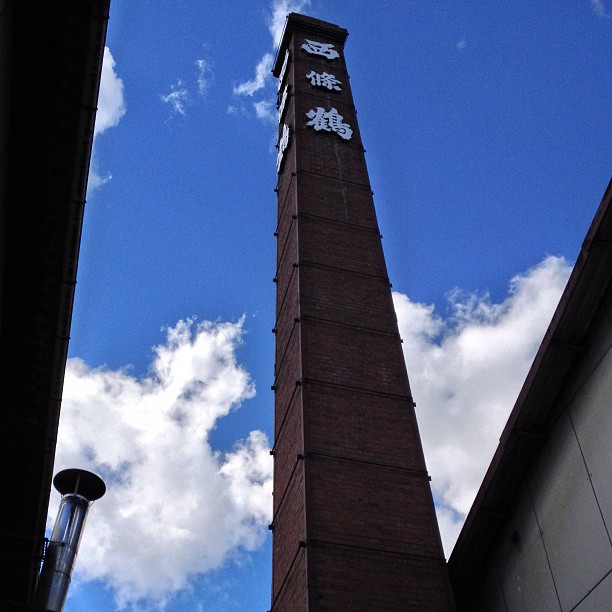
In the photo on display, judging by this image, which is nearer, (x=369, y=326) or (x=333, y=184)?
(x=369, y=326)

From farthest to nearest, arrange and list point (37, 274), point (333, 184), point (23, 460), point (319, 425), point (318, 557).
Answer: point (333, 184) < point (319, 425) < point (23, 460) < point (318, 557) < point (37, 274)

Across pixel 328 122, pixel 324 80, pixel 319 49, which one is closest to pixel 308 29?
pixel 319 49

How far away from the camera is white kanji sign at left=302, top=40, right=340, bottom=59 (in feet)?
72.8

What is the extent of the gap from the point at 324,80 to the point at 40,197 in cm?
1396

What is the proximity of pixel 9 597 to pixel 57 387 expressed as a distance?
215 inches

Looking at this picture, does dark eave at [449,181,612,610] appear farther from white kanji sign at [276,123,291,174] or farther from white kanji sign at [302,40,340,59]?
white kanji sign at [302,40,340,59]

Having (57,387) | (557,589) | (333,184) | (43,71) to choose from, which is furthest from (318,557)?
(333,184)

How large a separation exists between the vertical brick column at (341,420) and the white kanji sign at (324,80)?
336 centimetres

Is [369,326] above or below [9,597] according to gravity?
above

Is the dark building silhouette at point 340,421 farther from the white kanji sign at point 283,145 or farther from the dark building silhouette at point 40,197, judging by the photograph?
the white kanji sign at point 283,145

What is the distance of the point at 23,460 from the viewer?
33.2 ft

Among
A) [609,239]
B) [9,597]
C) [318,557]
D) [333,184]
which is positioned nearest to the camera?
[609,239]

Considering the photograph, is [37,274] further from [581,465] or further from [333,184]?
[333,184]

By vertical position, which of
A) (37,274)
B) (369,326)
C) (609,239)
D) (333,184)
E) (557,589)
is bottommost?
(557,589)
